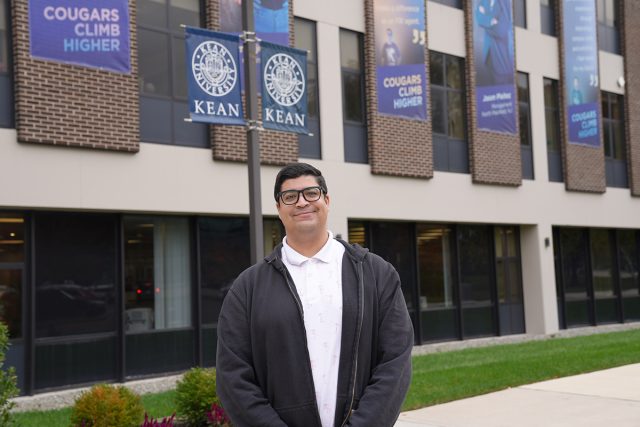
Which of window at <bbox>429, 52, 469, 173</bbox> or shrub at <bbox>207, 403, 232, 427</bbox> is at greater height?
window at <bbox>429, 52, 469, 173</bbox>

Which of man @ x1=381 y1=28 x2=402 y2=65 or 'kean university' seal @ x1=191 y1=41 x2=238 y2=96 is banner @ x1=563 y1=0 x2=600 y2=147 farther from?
'kean university' seal @ x1=191 y1=41 x2=238 y2=96

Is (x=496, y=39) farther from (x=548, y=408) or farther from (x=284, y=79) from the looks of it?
(x=548, y=408)

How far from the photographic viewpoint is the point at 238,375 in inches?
119

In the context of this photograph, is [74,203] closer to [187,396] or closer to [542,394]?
[187,396]

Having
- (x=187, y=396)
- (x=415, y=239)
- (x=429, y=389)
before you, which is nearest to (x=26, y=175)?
(x=187, y=396)

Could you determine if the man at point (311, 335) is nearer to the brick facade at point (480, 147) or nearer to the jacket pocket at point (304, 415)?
the jacket pocket at point (304, 415)

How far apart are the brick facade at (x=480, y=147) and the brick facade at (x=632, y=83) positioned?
574cm

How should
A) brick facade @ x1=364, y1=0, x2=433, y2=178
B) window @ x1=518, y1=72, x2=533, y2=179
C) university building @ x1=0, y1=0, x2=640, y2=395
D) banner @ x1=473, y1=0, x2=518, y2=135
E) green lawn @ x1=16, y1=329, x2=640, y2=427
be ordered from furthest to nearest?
window @ x1=518, y1=72, x2=533, y2=179 → banner @ x1=473, y1=0, x2=518, y2=135 → brick facade @ x1=364, y1=0, x2=433, y2=178 → university building @ x1=0, y1=0, x2=640, y2=395 → green lawn @ x1=16, y1=329, x2=640, y2=427

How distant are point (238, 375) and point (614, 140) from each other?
66.7 feet

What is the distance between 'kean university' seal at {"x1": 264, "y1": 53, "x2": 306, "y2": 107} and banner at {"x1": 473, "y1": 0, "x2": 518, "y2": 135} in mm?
9255

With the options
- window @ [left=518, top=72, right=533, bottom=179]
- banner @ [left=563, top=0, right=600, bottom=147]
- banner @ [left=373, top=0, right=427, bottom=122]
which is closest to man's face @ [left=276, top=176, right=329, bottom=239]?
banner @ [left=373, top=0, right=427, bottom=122]

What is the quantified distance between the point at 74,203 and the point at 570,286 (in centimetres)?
1450

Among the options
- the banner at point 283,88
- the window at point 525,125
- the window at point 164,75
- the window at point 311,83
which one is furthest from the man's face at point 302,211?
the window at point 525,125

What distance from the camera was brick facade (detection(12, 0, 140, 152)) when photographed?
10.2 metres
